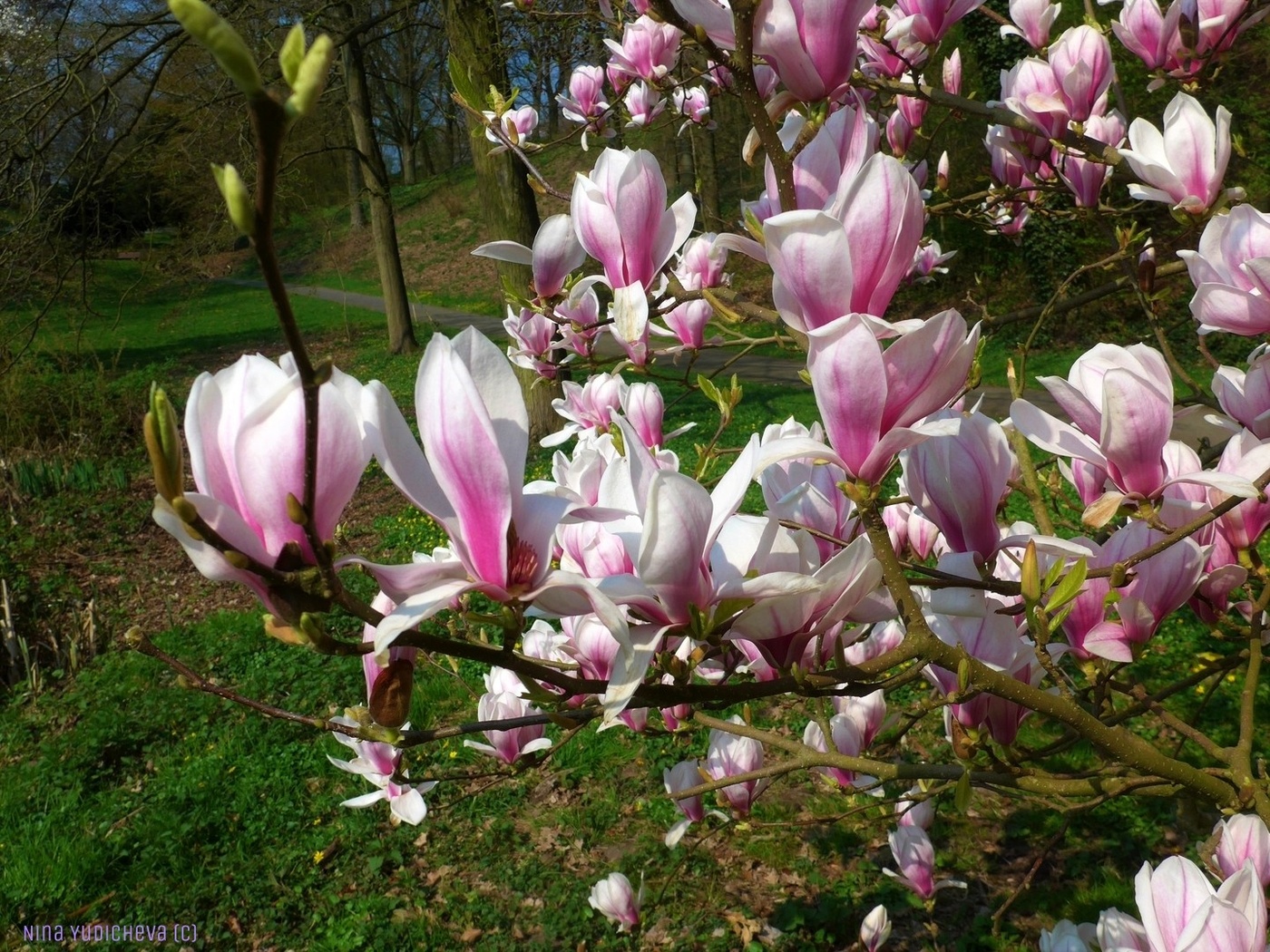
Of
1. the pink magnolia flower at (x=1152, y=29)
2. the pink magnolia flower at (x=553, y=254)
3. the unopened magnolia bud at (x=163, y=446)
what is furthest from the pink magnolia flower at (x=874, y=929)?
the unopened magnolia bud at (x=163, y=446)

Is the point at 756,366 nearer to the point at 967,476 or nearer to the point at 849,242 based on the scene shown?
the point at 967,476

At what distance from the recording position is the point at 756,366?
35.7 feet

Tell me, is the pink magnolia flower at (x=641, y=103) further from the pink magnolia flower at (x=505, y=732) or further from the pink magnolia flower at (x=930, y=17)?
the pink magnolia flower at (x=505, y=732)

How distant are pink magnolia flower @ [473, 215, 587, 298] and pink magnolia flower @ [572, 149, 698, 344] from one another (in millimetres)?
170

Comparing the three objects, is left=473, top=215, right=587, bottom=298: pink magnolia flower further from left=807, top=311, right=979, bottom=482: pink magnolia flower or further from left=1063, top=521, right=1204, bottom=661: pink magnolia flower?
left=1063, top=521, right=1204, bottom=661: pink magnolia flower

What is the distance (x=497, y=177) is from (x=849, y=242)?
6806 millimetres

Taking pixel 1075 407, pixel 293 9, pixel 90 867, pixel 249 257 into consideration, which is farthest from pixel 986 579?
pixel 249 257

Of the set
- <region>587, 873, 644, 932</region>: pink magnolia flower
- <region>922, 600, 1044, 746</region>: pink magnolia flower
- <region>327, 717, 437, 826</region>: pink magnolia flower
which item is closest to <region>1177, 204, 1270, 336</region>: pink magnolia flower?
<region>922, 600, 1044, 746</region>: pink magnolia flower

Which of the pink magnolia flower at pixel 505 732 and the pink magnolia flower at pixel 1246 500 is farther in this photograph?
the pink magnolia flower at pixel 505 732

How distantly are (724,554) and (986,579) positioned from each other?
0.31 metres

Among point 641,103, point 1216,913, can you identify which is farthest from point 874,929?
point 641,103

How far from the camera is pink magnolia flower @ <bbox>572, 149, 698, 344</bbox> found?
1044mm

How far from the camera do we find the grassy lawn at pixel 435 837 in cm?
276

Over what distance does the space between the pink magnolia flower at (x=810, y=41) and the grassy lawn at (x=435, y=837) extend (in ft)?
3.56
